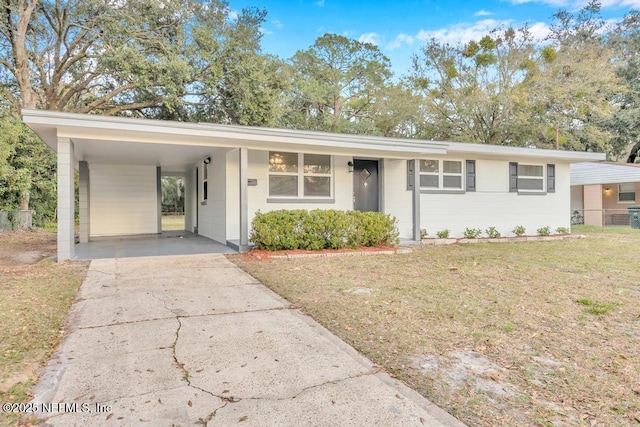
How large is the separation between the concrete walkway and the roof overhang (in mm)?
3543

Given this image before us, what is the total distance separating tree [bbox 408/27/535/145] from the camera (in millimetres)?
16578

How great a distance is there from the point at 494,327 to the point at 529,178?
31.9ft

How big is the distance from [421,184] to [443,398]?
849 cm

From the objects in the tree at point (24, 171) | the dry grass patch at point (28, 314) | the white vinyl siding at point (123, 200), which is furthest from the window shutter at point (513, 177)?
the tree at point (24, 171)

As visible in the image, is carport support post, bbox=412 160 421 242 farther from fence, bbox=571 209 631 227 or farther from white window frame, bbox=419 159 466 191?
fence, bbox=571 209 631 227

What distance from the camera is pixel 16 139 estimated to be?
12203 millimetres

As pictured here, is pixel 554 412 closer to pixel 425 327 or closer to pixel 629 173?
pixel 425 327

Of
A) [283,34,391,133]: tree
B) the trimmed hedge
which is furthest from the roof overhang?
[283,34,391,133]: tree

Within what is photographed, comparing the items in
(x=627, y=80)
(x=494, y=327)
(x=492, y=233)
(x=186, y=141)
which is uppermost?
(x=627, y=80)

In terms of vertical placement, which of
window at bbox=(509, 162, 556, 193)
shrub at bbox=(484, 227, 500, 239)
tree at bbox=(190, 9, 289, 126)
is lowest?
shrub at bbox=(484, 227, 500, 239)

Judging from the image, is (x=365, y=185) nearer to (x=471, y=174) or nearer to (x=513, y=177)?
(x=471, y=174)

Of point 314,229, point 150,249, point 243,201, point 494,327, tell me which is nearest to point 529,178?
point 314,229

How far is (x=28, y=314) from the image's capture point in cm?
358

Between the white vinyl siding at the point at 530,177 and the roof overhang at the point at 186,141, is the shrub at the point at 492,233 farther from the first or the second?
the roof overhang at the point at 186,141
